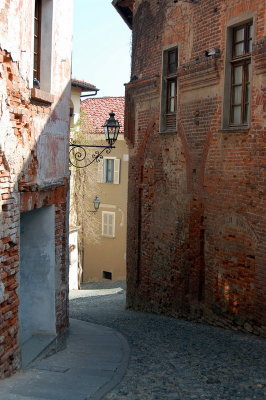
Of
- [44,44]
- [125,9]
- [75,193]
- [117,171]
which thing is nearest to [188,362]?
[44,44]

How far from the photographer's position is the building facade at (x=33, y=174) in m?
6.53

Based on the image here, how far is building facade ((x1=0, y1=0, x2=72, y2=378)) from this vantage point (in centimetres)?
653

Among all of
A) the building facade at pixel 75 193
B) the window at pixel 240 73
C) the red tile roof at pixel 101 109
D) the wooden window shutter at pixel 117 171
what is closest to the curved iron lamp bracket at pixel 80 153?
the building facade at pixel 75 193

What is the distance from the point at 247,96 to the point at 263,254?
113 inches

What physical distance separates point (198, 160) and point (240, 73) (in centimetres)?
203

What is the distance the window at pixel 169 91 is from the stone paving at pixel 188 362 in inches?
176

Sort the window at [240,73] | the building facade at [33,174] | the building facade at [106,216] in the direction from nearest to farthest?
the building facade at [33,174], the window at [240,73], the building facade at [106,216]

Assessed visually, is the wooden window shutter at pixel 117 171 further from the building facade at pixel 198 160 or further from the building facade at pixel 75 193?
the building facade at pixel 198 160

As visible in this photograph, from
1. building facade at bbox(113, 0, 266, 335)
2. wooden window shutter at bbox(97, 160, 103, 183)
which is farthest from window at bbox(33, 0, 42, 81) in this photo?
wooden window shutter at bbox(97, 160, 103, 183)

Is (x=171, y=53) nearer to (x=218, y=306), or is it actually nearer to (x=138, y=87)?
(x=138, y=87)

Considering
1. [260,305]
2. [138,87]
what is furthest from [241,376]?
[138,87]

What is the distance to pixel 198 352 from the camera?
8859mm

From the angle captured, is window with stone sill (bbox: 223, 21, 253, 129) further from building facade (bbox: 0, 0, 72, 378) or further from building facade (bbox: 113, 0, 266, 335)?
building facade (bbox: 0, 0, 72, 378)

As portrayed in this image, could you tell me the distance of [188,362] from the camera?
8156mm
